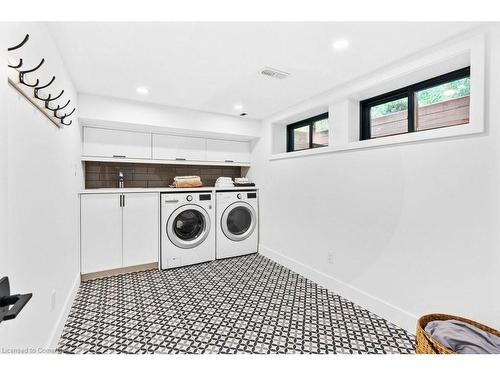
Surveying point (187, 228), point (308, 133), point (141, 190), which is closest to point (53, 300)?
point (141, 190)

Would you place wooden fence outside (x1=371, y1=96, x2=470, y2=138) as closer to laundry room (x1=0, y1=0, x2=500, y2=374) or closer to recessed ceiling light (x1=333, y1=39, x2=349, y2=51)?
laundry room (x1=0, y1=0, x2=500, y2=374)

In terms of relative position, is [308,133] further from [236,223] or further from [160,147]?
[160,147]

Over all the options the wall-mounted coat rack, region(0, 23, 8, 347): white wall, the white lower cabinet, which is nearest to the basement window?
the white lower cabinet

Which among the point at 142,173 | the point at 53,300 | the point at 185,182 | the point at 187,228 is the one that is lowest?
the point at 53,300

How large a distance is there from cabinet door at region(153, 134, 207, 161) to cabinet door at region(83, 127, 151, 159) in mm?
122

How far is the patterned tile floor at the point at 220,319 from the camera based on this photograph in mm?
1698

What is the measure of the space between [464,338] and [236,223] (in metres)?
2.94

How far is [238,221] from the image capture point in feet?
12.7

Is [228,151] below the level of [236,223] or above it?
above

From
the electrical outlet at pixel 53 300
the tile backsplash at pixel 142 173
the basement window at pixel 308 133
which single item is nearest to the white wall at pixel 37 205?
the electrical outlet at pixel 53 300

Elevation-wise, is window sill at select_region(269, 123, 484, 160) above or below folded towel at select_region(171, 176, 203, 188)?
above

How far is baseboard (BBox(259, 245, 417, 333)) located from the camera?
191 cm

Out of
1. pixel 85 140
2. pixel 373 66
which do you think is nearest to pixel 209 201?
pixel 85 140

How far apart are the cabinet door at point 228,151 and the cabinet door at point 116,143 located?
0.95 metres
